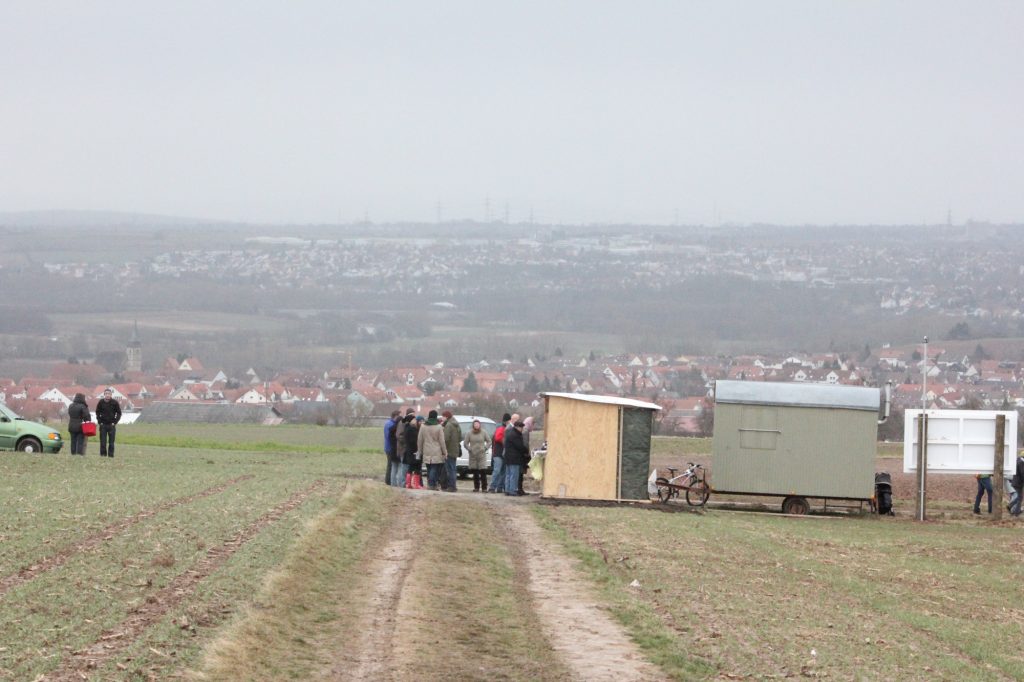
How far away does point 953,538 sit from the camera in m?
27.1

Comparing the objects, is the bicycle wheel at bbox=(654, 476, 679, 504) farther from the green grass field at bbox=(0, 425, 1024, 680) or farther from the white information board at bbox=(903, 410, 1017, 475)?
the white information board at bbox=(903, 410, 1017, 475)

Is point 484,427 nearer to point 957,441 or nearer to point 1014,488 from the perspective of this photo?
point 957,441

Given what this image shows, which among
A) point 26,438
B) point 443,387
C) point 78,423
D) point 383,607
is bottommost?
point 443,387

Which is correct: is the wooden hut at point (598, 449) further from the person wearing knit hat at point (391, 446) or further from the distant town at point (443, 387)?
the distant town at point (443, 387)

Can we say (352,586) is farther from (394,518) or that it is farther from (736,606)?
(394,518)

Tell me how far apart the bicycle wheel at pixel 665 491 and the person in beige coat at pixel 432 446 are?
4.36 m

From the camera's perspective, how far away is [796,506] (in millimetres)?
31516

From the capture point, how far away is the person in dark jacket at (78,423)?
110 feet

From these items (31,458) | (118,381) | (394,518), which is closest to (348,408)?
(118,381)

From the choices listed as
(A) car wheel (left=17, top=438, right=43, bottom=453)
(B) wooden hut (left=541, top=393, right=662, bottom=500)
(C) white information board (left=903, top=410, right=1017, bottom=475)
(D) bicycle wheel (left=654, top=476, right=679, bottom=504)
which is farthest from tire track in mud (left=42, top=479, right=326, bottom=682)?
(A) car wheel (left=17, top=438, right=43, bottom=453)

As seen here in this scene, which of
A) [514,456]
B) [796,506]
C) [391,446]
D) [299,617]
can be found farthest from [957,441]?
[299,617]

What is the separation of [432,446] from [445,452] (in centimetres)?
36

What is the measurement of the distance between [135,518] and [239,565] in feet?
12.4

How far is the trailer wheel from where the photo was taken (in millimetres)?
31484
